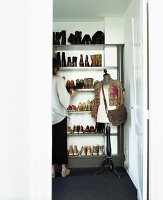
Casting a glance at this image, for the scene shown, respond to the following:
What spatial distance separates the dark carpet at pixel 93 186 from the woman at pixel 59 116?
28 centimetres

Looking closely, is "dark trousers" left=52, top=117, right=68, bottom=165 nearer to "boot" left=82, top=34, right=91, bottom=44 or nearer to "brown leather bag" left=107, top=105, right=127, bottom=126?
"brown leather bag" left=107, top=105, right=127, bottom=126

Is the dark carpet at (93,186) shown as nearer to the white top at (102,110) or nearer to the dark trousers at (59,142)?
the dark trousers at (59,142)

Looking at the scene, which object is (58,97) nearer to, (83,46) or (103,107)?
(103,107)

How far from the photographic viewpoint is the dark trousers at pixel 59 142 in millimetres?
3566

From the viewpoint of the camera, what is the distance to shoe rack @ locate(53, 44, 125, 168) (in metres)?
4.16

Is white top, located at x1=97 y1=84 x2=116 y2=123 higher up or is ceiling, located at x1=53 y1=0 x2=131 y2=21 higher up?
ceiling, located at x1=53 y1=0 x2=131 y2=21

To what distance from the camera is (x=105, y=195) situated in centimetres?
291

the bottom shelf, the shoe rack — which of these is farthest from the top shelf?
the bottom shelf

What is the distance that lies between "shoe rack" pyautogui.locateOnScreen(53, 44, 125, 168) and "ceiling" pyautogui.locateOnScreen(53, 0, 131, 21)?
507 mm
